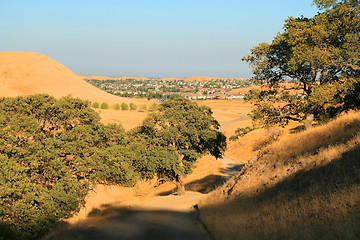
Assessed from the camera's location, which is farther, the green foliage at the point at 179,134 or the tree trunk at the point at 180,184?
the tree trunk at the point at 180,184

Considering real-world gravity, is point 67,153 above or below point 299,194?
above

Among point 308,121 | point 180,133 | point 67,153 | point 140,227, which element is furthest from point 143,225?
point 308,121

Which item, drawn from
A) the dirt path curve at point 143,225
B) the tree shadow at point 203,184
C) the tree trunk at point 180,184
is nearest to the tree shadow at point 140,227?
the dirt path curve at point 143,225

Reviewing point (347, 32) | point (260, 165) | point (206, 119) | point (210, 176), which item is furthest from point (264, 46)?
point (210, 176)

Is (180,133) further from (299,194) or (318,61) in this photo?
(299,194)

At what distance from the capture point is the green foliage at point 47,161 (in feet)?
59.4

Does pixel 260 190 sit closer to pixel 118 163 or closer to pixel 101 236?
pixel 101 236

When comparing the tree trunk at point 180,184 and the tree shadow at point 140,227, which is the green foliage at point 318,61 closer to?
the tree trunk at point 180,184

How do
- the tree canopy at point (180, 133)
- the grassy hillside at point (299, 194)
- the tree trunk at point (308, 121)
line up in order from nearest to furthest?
1. the grassy hillside at point (299, 194)
2. the tree trunk at point (308, 121)
3. the tree canopy at point (180, 133)

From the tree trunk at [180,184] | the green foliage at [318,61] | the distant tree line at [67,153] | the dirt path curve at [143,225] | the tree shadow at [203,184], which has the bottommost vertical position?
the tree shadow at [203,184]

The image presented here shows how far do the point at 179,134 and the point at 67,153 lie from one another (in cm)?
1116

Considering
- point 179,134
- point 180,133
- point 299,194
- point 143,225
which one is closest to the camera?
point 299,194

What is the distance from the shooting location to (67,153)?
2233 cm

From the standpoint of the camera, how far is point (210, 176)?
145ft
